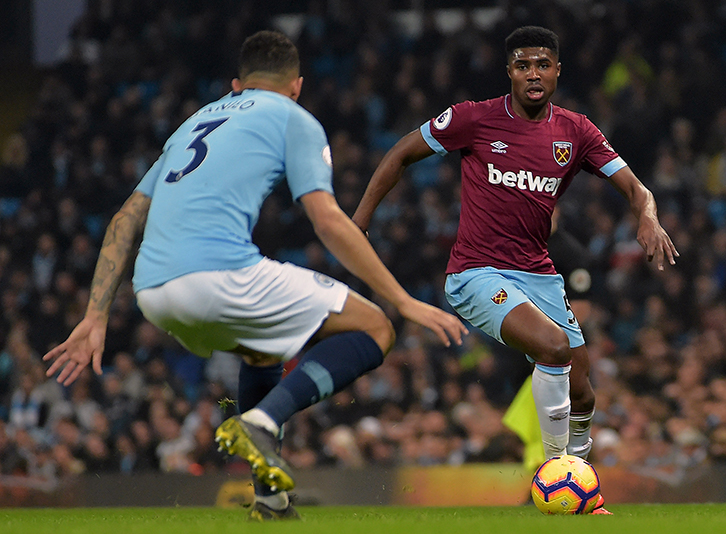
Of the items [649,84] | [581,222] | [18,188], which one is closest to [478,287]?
[581,222]

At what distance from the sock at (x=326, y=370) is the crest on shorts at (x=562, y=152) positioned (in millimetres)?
2351

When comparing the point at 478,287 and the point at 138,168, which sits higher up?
the point at 478,287

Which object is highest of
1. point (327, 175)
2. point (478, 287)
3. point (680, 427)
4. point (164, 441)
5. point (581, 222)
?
point (327, 175)

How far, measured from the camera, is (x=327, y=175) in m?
4.15

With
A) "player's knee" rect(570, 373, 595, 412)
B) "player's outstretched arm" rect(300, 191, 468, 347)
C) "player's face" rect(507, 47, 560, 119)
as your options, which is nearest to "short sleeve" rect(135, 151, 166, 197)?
"player's outstretched arm" rect(300, 191, 468, 347)

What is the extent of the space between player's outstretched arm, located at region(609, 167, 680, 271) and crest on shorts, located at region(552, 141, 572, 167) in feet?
0.95

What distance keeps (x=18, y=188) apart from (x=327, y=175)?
39.8ft

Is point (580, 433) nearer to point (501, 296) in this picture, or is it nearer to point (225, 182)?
point (501, 296)

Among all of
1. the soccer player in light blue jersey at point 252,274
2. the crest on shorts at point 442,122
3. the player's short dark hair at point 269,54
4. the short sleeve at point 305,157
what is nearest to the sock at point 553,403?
the crest on shorts at point 442,122

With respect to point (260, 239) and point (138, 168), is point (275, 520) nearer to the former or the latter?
point (260, 239)

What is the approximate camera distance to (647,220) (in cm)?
574

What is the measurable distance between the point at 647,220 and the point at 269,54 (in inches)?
91.7

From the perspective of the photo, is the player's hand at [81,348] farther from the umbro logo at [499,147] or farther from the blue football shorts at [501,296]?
the umbro logo at [499,147]

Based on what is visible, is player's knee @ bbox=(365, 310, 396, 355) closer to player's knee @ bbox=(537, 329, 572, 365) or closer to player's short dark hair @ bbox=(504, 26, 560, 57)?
player's knee @ bbox=(537, 329, 572, 365)
